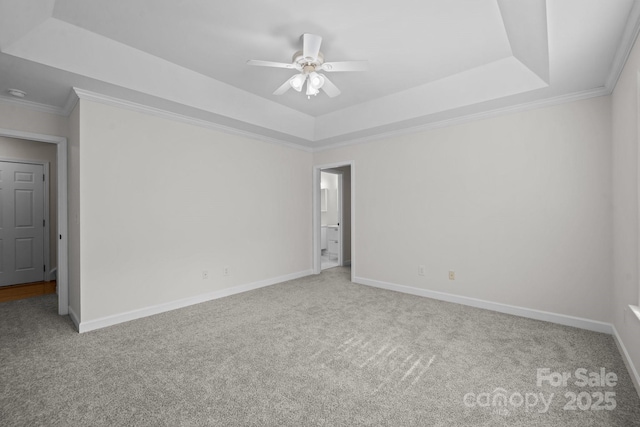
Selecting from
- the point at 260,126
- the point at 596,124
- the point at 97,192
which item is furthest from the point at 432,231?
the point at 97,192

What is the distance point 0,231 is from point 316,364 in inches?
219

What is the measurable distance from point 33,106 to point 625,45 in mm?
5445

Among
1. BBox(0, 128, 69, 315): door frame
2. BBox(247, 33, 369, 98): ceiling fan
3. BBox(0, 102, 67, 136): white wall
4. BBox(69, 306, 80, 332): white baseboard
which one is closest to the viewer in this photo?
BBox(247, 33, 369, 98): ceiling fan

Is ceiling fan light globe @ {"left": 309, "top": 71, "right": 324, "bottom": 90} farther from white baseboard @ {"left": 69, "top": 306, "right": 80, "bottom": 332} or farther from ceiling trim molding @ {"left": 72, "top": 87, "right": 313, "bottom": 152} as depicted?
white baseboard @ {"left": 69, "top": 306, "right": 80, "bottom": 332}

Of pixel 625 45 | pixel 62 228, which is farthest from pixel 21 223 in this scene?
pixel 625 45

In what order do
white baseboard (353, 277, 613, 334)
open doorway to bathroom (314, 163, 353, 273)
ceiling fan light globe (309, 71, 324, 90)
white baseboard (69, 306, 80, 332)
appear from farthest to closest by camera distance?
open doorway to bathroom (314, 163, 353, 273), white baseboard (69, 306, 80, 332), white baseboard (353, 277, 613, 334), ceiling fan light globe (309, 71, 324, 90)

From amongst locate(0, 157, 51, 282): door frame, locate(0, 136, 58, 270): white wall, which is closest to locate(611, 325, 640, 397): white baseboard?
locate(0, 136, 58, 270): white wall

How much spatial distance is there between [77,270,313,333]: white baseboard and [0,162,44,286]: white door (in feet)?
8.00

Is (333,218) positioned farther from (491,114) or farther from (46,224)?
(46,224)

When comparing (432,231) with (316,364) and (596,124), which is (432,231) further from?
(316,364)

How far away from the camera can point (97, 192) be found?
3.01m

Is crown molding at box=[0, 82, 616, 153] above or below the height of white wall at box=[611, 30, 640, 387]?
above

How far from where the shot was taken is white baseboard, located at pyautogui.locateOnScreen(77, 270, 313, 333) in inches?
117

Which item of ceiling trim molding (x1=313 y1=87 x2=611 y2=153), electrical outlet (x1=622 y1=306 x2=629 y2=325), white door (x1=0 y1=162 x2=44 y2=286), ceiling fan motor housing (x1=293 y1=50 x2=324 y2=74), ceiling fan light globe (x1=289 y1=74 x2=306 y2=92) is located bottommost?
electrical outlet (x1=622 y1=306 x2=629 y2=325)
